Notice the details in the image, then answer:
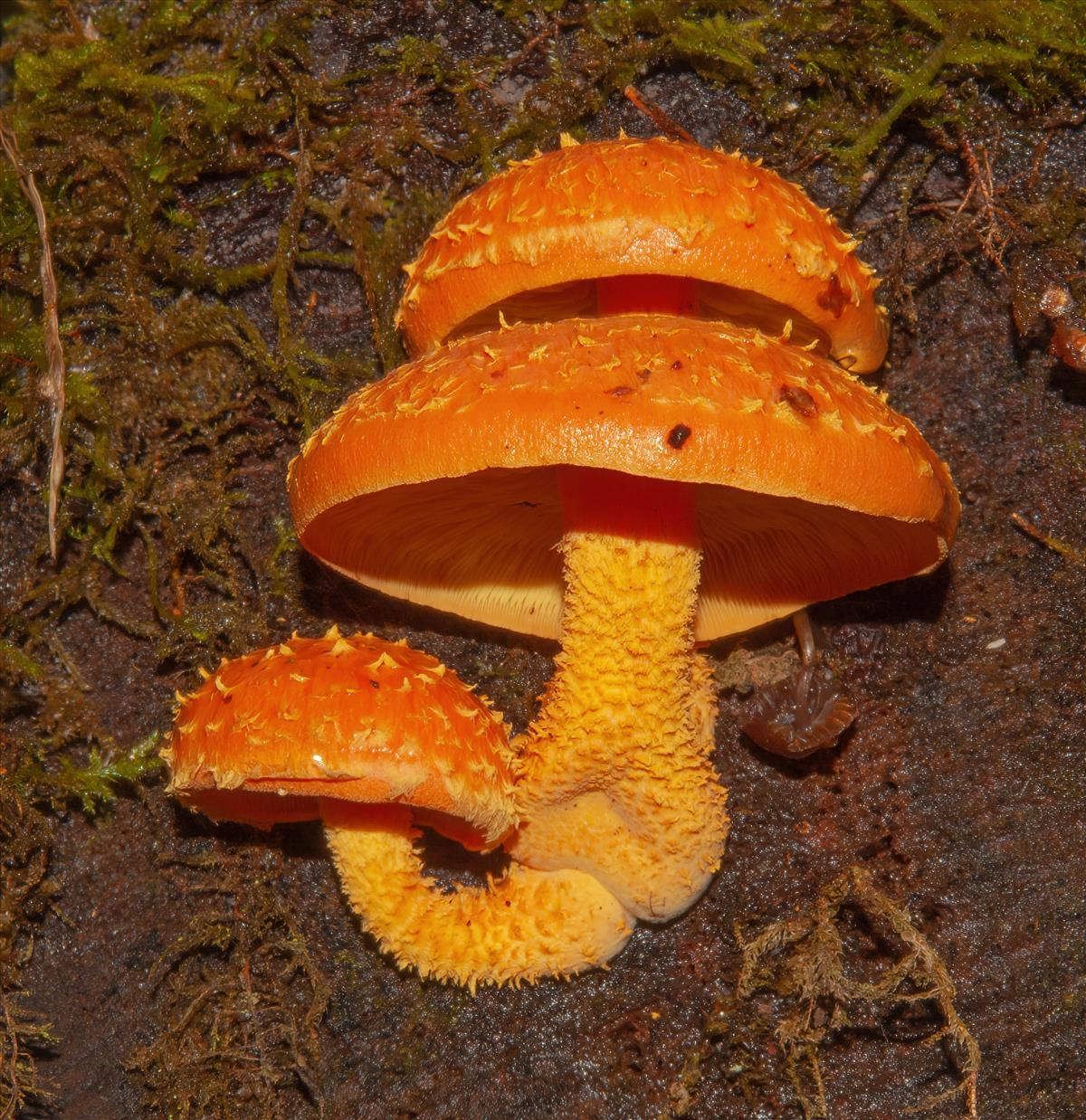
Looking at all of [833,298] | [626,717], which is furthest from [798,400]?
[626,717]

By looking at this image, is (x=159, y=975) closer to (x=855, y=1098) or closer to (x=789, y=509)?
(x=855, y=1098)

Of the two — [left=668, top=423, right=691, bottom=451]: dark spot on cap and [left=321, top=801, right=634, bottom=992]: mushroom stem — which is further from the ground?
[left=668, top=423, right=691, bottom=451]: dark spot on cap

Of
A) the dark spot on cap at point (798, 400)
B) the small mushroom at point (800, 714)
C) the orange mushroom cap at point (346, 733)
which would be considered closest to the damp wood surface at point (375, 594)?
the small mushroom at point (800, 714)

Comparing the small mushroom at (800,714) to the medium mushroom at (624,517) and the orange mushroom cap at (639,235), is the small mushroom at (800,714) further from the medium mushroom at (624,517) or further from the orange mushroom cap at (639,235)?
the orange mushroom cap at (639,235)

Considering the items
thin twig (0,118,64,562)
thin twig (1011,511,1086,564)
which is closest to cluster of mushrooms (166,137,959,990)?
thin twig (1011,511,1086,564)

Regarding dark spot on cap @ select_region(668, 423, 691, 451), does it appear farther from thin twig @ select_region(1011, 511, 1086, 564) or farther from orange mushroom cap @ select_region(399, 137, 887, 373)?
thin twig @ select_region(1011, 511, 1086, 564)

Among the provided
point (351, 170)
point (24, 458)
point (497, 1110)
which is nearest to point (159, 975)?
point (497, 1110)
